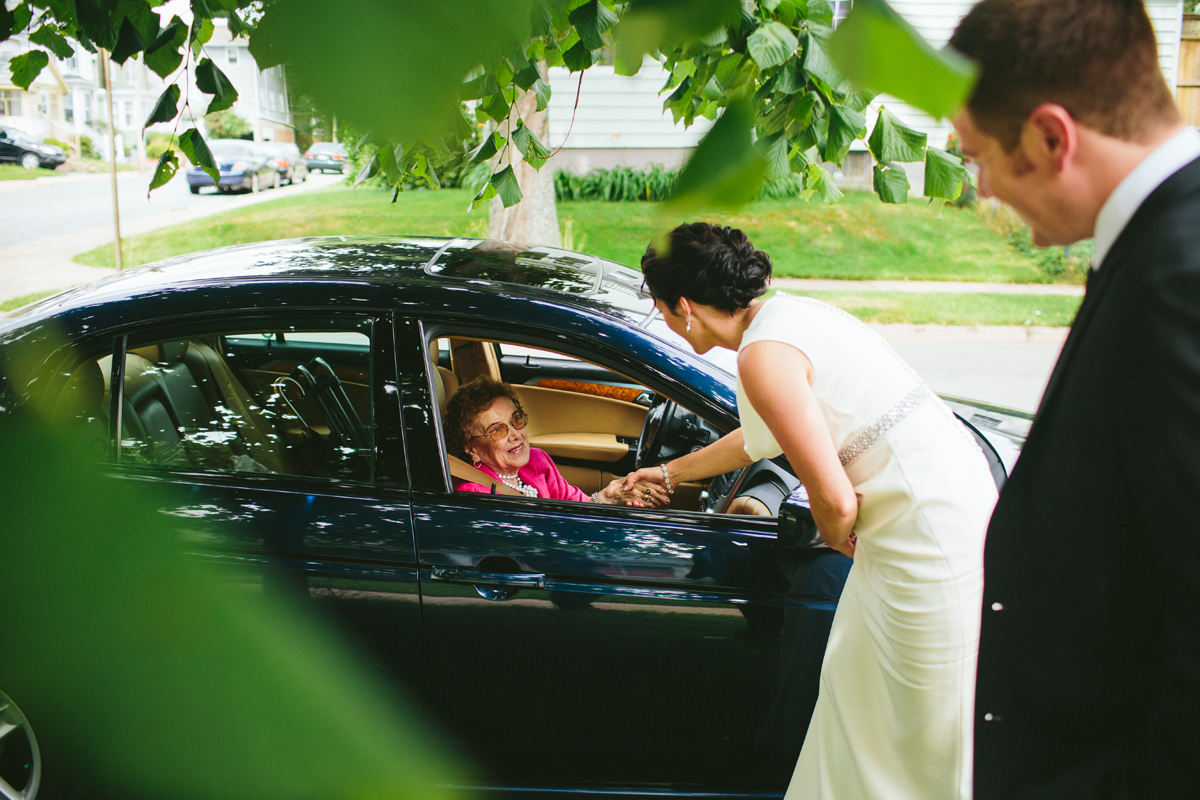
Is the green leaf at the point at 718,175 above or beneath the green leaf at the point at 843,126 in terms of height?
beneath

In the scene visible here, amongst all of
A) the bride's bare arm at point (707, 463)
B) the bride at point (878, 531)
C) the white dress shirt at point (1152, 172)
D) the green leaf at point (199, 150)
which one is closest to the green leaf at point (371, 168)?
the green leaf at point (199, 150)

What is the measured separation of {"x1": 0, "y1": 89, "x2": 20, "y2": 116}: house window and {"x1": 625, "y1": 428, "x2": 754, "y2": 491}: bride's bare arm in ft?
6.18

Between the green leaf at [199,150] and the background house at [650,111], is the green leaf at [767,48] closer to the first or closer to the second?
the background house at [650,111]

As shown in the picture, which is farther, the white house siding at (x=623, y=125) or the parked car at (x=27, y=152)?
the parked car at (x=27, y=152)

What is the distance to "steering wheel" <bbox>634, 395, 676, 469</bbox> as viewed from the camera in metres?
2.99

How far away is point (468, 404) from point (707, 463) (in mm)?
802

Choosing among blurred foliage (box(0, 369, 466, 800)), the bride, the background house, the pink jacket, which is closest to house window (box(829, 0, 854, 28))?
the background house

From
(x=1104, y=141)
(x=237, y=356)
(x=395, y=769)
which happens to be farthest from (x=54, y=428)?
(x=237, y=356)

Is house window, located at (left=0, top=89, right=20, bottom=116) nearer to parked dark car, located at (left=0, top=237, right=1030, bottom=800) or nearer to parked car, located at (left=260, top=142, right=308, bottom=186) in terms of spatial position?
parked car, located at (left=260, top=142, right=308, bottom=186)

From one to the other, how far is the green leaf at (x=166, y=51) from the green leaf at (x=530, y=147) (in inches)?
15.7

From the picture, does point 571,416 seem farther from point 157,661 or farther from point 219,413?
point 157,661

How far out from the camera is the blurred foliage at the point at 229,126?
360 millimetres

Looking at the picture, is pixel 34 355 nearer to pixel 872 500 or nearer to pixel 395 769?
pixel 395 769

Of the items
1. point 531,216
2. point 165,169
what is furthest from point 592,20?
point 531,216
